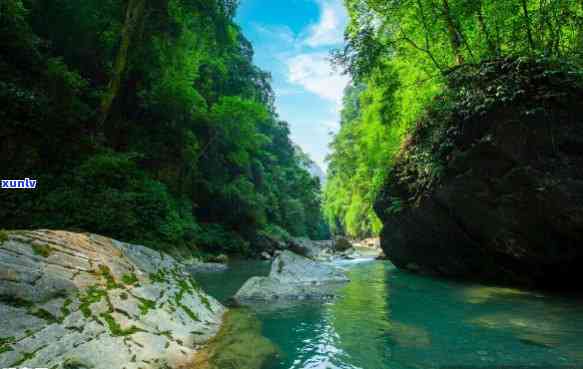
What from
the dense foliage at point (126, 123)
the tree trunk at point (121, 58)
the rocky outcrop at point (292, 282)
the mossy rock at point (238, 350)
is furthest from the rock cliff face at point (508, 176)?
the tree trunk at point (121, 58)

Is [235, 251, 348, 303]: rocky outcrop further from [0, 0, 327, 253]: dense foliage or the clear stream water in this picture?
[0, 0, 327, 253]: dense foliage

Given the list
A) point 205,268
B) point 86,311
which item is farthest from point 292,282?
point 86,311

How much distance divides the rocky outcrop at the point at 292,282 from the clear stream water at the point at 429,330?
731mm

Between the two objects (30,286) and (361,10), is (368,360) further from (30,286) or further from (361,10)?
(361,10)

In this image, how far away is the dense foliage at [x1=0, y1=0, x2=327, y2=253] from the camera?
9562 millimetres

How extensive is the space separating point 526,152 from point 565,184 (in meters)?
1.03

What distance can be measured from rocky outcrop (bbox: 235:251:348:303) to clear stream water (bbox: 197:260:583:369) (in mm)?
731

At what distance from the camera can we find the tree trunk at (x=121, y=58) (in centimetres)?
1307

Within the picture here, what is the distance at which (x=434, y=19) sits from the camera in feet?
38.1

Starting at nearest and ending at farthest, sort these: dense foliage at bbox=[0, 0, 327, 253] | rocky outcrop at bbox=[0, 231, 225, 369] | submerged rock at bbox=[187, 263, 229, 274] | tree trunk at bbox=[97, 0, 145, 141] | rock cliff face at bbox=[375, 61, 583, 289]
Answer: rocky outcrop at bbox=[0, 231, 225, 369] < rock cliff face at bbox=[375, 61, 583, 289] < dense foliage at bbox=[0, 0, 327, 253] < tree trunk at bbox=[97, 0, 145, 141] < submerged rock at bbox=[187, 263, 229, 274]

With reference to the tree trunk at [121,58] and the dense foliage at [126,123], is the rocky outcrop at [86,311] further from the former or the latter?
the tree trunk at [121,58]

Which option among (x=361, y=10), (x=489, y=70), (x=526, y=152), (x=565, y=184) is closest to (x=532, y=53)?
(x=489, y=70)

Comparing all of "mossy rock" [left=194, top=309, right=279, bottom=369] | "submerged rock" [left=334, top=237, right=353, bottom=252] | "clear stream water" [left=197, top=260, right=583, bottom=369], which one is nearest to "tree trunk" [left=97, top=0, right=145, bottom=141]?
"clear stream water" [left=197, top=260, right=583, bottom=369]

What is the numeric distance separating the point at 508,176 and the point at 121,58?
1429 cm
